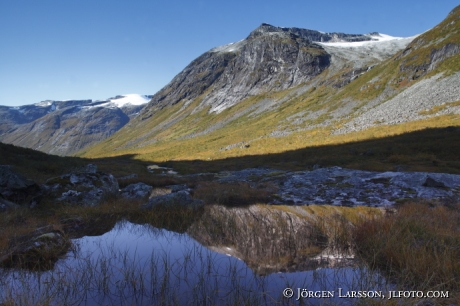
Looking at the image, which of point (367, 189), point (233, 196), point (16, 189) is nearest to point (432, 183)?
point (367, 189)

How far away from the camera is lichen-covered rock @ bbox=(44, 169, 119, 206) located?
528 inches

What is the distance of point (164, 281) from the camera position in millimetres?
5461

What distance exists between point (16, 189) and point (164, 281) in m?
11.4

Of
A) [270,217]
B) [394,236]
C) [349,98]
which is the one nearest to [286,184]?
[270,217]

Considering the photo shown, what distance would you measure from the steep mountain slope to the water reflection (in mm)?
39342

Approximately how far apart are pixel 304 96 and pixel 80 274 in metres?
108

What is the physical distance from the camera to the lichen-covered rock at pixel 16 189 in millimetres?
12164

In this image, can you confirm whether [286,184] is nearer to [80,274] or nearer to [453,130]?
[80,274]

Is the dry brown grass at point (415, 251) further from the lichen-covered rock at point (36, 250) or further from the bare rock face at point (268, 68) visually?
the bare rock face at point (268, 68)

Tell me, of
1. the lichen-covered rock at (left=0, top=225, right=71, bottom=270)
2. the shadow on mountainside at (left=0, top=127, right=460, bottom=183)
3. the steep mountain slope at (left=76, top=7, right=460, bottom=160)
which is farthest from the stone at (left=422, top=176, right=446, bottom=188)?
the steep mountain slope at (left=76, top=7, right=460, bottom=160)

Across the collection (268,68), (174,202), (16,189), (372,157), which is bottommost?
(174,202)

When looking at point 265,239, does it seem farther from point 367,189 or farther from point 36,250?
point 367,189

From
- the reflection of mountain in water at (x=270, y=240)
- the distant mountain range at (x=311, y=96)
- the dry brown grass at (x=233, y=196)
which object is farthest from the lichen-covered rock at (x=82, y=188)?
the distant mountain range at (x=311, y=96)

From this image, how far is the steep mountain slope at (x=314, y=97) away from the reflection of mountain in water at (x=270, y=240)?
1409 inches
